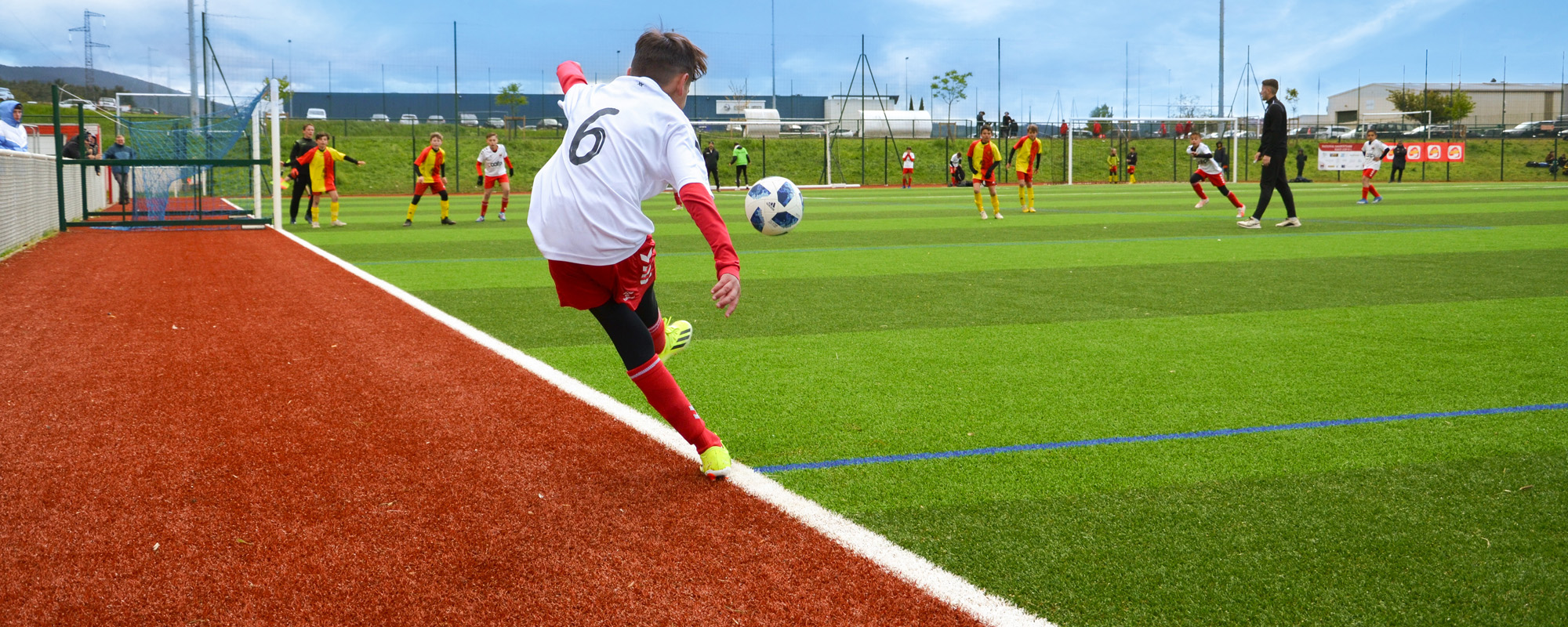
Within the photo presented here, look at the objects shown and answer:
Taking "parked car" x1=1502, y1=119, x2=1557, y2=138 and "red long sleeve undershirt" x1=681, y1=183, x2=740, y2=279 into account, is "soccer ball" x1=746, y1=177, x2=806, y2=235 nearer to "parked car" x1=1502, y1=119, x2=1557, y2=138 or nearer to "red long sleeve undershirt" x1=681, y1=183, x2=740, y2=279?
"red long sleeve undershirt" x1=681, y1=183, x2=740, y2=279

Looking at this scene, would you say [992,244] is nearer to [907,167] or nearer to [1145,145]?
[907,167]

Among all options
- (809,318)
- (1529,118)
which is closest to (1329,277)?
(809,318)

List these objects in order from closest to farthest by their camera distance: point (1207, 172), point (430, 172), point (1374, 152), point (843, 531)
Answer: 1. point (843, 531)
2. point (430, 172)
3. point (1207, 172)
4. point (1374, 152)

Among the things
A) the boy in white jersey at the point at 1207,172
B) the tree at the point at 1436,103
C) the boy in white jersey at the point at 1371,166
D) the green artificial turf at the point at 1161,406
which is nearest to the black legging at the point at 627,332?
the green artificial turf at the point at 1161,406

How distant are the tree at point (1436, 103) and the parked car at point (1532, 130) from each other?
34.4ft

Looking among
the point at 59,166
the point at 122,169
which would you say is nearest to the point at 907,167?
the point at 122,169

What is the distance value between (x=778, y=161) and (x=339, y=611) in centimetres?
4985

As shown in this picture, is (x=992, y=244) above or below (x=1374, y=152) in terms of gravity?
below

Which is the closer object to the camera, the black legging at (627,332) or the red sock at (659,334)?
the black legging at (627,332)

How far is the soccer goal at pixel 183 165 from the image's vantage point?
59.7ft

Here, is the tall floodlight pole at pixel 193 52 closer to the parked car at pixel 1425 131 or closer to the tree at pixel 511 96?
the tree at pixel 511 96

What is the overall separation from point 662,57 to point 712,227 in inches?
29.2

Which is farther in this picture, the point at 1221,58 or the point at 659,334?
the point at 1221,58

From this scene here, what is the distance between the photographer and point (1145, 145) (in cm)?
5753
